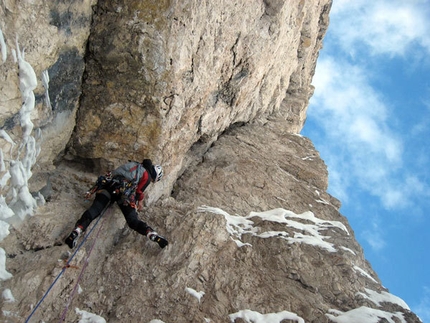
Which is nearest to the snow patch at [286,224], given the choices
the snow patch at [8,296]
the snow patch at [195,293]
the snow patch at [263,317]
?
the snow patch at [195,293]

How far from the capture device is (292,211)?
461 inches

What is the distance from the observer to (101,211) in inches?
336

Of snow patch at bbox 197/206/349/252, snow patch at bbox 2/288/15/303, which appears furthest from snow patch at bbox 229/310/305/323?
snow patch at bbox 2/288/15/303

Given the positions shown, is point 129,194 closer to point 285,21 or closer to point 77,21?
point 77,21

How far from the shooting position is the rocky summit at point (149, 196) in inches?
288

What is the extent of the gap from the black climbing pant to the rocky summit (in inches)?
18.4

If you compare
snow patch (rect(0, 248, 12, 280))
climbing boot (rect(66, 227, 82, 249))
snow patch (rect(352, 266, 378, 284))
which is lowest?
snow patch (rect(0, 248, 12, 280))

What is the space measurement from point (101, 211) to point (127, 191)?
76cm

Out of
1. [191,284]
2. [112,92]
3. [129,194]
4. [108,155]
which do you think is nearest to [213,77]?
[112,92]

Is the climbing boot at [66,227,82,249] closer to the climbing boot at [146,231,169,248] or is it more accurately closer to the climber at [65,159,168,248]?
the climber at [65,159,168,248]

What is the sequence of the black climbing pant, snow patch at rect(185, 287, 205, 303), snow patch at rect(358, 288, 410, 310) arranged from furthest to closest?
snow patch at rect(358, 288, 410, 310), the black climbing pant, snow patch at rect(185, 287, 205, 303)

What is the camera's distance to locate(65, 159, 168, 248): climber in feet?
27.3

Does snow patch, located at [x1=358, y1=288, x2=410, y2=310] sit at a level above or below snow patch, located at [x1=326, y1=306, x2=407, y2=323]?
above

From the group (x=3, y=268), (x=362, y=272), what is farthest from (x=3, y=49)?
(x=362, y=272)
